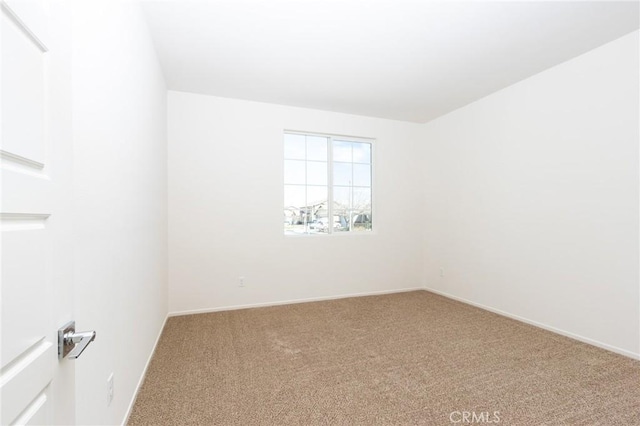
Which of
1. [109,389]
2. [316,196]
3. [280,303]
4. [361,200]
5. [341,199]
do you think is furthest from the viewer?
[361,200]

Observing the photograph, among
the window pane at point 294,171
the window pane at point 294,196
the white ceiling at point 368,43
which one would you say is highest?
the white ceiling at point 368,43

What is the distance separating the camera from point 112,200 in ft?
4.58

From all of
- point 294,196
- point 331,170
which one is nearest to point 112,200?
point 294,196

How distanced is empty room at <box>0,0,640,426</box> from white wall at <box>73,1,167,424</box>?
17mm

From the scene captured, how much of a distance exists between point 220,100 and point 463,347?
371cm

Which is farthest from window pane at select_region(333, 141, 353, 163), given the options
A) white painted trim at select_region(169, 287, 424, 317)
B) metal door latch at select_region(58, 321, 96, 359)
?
metal door latch at select_region(58, 321, 96, 359)

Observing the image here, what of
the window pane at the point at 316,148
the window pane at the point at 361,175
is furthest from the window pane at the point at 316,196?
the window pane at the point at 361,175

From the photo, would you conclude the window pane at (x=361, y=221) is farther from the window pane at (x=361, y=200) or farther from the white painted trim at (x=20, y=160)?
the white painted trim at (x=20, y=160)

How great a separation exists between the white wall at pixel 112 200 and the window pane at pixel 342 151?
2.42 meters

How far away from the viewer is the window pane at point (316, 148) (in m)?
4.02

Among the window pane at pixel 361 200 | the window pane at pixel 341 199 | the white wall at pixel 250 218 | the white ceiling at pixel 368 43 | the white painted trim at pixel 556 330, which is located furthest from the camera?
the window pane at pixel 361 200

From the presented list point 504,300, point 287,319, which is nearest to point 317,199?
point 287,319

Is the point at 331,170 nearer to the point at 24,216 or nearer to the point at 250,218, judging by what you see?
the point at 250,218

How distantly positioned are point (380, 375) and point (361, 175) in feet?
9.37
